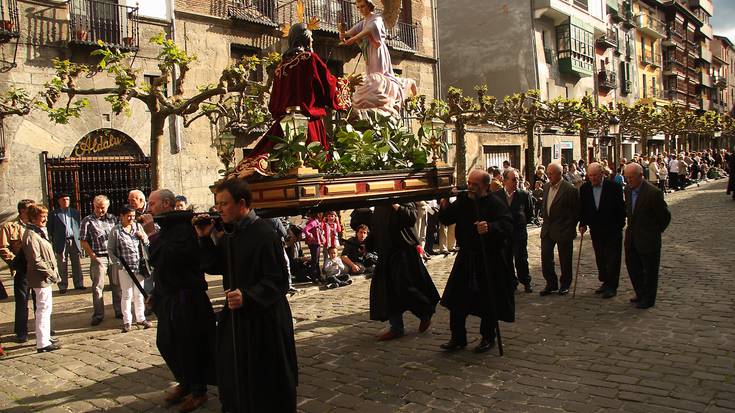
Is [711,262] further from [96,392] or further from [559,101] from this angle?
[559,101]

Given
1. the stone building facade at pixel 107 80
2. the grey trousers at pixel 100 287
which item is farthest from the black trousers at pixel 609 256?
the grey trousers at pixel 100 287

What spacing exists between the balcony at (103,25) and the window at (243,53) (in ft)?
11.0

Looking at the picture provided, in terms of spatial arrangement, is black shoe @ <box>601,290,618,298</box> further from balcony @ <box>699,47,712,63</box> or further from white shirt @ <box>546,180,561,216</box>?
balcony @ <box>699,47,712,63</box>

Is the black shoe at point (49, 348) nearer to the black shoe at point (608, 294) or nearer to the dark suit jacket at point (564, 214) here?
the dark suit jacket at point (564, 214)

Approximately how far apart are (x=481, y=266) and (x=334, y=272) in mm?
→ 4867

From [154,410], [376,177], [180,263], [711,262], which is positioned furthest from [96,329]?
[711,262]

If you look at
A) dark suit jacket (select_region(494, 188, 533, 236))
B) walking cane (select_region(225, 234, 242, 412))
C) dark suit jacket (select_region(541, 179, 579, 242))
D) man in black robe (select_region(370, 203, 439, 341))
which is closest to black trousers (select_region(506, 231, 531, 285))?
dark suit jacket (select_region(494, 188, 533, 236))

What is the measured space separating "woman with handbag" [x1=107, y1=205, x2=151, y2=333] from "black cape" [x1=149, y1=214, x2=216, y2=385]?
325cm

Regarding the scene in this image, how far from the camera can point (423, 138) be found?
634 centimetres

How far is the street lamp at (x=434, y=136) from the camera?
6195mm

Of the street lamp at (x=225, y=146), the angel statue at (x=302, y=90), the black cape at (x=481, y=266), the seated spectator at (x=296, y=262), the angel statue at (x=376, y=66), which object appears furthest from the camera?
the seated spectator at (x=296, y=262)

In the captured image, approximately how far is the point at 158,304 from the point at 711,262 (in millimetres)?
9649

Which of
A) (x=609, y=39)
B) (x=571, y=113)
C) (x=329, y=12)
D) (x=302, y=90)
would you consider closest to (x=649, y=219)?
(x=302, y=90)

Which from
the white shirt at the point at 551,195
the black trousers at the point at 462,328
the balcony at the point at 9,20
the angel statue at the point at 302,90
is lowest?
the black trousers at the point at 462,328
